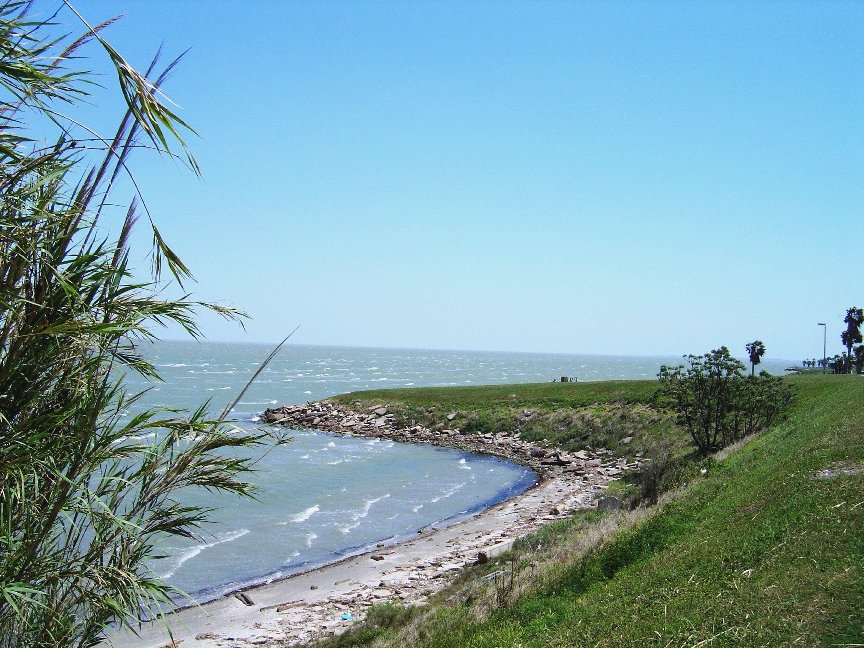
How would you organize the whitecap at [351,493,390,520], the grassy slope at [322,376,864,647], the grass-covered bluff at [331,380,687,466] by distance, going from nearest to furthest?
1. the grassy slope at [322,376,864,647]
2. the whitecap at [351,493,390,520]
3. the grass-covered bluff at [331,380,687,466]

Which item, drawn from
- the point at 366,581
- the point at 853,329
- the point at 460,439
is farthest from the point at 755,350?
the point at 366,581

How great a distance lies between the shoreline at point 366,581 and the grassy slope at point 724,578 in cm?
488

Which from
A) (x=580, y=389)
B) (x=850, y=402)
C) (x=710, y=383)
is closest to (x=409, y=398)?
(x=580, y=389)

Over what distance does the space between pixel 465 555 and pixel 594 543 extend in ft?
31.9

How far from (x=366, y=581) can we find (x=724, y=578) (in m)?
14.3

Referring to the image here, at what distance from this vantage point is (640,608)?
28.7 feet

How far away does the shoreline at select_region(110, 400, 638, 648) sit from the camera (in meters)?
16.5

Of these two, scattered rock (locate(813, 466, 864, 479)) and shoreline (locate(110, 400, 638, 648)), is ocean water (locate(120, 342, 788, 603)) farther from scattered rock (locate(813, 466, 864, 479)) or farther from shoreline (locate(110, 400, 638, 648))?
scattered rock (locate(813, 466, 864, 479))

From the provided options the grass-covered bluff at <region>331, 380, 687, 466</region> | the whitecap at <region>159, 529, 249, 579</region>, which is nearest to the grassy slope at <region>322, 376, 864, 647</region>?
the whitecap at <region>159, 529, 249, 579</region>

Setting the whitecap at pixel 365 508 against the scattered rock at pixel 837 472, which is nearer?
the scattered rock at pixel 837 472

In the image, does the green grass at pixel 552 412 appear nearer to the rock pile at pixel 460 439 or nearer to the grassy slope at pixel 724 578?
the rock pile at pixel 460 439

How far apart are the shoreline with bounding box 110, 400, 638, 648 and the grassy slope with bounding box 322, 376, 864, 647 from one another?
16.0ft

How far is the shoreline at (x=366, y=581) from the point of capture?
1648 cm

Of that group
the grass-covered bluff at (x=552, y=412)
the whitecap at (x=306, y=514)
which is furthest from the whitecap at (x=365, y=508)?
the grass-covered bluff at (x=552, y=412)
